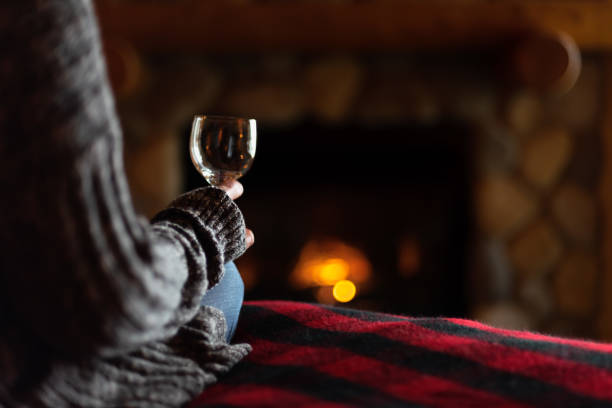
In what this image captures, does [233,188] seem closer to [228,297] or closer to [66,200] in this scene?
[228,297]

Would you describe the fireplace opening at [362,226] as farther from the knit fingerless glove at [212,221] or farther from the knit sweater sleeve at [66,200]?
the knit sweater sleeve at [66,200]

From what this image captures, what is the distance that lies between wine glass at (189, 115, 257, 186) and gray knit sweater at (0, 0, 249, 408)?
0.29m

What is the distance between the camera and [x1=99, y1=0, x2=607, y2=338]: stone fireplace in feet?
6.44

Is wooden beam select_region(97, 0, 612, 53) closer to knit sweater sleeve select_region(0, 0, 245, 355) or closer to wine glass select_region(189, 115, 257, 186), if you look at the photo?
wine glass select_region(189, 115, 257, 186)

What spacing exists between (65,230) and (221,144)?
406mm

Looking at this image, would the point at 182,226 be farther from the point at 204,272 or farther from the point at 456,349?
the point at 456,349

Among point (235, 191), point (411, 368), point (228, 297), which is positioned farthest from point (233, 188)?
point (411, 368)

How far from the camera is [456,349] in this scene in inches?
25.7

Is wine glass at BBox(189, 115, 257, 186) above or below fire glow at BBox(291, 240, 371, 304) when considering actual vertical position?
above

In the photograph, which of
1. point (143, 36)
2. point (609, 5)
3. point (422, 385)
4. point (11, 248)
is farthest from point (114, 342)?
point (609, 5)

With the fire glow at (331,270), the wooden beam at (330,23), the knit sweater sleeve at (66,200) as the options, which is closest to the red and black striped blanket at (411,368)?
the knit sweater sleeve at (66,200)

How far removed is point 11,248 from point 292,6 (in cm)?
146

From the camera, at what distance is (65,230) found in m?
0.47

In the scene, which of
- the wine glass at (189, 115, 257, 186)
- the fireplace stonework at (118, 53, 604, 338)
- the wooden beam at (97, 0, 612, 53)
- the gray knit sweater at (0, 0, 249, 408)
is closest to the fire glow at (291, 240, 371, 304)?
the fireplace stonework at (118, 53, 604, 338)
